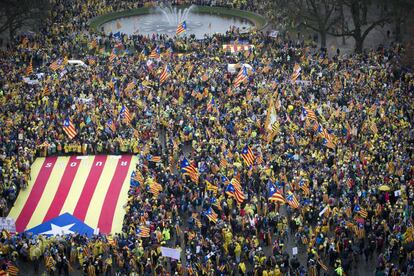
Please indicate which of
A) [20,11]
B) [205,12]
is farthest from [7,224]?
[205,12]

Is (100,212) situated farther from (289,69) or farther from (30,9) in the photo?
(30,9)

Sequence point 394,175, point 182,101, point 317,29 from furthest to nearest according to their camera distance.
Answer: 1. point 317,29
2. point 182,101
3. point 394,175

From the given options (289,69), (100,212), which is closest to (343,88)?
(289,69)

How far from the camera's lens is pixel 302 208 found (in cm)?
3089

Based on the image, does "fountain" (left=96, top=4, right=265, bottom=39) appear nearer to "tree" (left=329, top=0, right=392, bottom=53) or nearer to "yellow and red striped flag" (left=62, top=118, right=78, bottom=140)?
"tree" (left=329, top=0, right=392, bottom=53)

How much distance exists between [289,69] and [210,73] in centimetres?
682

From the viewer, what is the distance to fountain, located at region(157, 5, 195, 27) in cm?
6838

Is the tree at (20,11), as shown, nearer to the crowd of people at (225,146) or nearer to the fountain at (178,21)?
the crowd of people at (225,146)

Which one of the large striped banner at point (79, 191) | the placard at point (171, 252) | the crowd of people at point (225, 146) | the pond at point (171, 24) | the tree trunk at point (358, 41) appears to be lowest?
the large striped banner at point (79, 191)

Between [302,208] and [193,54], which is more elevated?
[193,54]

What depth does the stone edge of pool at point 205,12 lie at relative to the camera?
6494 centimetres

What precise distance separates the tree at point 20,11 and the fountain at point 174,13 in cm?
1412

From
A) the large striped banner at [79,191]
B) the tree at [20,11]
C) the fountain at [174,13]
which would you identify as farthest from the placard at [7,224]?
the fountain at [174,13]

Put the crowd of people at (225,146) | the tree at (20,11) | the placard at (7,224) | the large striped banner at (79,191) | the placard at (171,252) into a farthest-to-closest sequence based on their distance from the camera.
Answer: the tree at (20,11) → the large striped banner at (79,191) → the placard at (7,224) → the crowd of people at (225,146) → the placard at (171,252)
